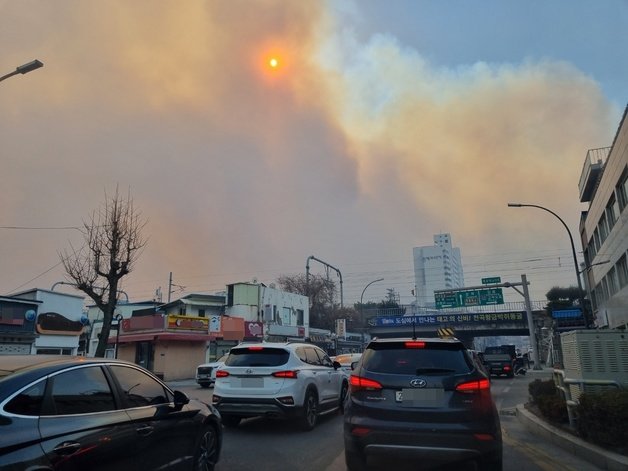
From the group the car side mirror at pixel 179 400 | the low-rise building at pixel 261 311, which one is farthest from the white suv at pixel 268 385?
the low-rise building at pixel 261 311

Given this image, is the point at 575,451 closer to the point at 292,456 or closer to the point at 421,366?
the point at 421,366

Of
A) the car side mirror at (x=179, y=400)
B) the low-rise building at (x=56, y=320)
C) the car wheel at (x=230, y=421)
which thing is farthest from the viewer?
the low-rise building at (x=56, y=320)

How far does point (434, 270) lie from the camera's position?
318 ft

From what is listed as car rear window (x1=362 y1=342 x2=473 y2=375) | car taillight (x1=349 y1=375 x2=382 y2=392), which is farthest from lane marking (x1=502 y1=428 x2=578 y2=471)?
car taillight (x1=349 y1=375 x2=382 y2=392)

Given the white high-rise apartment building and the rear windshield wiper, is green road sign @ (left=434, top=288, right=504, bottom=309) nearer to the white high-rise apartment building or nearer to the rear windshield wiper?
the rear windshield wiper

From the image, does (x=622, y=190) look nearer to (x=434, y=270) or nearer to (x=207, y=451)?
(x=207, y=451)

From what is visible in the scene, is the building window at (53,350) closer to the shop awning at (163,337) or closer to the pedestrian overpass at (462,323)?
the shop awning at (163,337)

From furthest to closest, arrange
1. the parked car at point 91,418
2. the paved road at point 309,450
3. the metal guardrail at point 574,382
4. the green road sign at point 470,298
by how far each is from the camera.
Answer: the green road sign at point 470,298, the metal guardrail at point 574,382, the paved road at point 309,450, the parked car at point 91,418

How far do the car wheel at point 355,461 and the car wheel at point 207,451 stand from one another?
5.48 feet

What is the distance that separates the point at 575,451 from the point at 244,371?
5.71m

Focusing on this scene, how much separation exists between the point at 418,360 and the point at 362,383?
76 centimetres

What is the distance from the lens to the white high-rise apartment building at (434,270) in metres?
95.2

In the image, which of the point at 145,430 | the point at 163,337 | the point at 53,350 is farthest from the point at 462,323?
the point at 145,430

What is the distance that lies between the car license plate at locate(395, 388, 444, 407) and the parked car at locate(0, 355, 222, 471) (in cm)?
242
